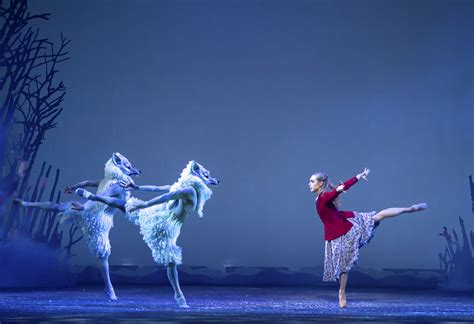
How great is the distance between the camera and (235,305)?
7.44m

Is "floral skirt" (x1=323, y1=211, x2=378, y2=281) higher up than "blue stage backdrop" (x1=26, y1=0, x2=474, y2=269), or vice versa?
"blue stage backdrop" (x1=26, y1=0, x2=474, y2=269)

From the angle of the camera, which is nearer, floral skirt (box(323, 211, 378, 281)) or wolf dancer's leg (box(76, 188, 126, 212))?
wolf dancer's leg (box(76, 188, 126, 212))

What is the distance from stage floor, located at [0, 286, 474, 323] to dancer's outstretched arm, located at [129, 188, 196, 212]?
93 centimetres

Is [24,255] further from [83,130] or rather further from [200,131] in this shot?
[200,131]

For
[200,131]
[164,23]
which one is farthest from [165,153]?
[164,23]

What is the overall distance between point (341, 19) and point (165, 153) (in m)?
2.91

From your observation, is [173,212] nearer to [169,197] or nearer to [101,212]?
[169,197]

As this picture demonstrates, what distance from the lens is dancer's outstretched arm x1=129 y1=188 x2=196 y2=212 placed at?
6.86 metres

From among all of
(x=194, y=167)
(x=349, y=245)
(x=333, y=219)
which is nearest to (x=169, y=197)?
(x=194, y=167)

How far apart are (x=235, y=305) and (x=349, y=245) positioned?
1.25m

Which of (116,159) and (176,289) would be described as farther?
(116,159)

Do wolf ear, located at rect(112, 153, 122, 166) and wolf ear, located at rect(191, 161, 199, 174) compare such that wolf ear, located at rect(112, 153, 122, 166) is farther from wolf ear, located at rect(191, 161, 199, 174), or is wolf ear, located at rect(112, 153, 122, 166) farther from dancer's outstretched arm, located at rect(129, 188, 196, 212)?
wolf ear, located at rect(191, 161, 199, 174)

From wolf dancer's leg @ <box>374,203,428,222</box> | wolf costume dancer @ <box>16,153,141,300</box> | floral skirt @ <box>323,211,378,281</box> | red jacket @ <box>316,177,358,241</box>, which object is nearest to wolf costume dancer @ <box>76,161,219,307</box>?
wolf costume dancer @ <box>16,153,141,300</box>

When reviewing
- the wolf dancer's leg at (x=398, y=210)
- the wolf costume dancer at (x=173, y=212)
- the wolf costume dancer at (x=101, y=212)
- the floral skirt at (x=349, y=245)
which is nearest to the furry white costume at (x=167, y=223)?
the wolf costume dancer at (x=173, y=212)
